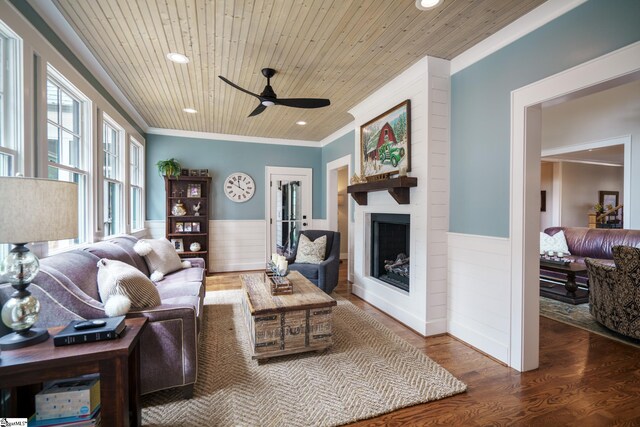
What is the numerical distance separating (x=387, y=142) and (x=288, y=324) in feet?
7.57

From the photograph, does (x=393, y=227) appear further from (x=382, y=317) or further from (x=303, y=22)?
(x=303, y=22)

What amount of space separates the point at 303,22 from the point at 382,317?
3027mm

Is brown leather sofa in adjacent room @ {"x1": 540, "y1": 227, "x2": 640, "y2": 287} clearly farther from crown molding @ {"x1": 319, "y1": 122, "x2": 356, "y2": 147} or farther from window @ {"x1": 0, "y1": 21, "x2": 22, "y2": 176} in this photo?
window @ {"x1": 0, "y1": 21, "x2": 22, "y2": 176}

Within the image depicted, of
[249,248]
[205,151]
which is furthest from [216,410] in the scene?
[205,151]

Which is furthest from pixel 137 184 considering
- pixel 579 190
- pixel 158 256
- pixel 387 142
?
pixel 579 190

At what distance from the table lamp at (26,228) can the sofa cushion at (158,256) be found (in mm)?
1745

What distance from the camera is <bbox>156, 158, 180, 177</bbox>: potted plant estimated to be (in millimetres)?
5059

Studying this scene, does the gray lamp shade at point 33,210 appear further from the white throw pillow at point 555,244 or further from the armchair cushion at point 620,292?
the white throw pillow at point 555,244

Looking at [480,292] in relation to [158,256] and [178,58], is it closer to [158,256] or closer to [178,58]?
[158,256]

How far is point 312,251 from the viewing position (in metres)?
4.37

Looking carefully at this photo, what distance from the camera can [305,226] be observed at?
→ 620cm

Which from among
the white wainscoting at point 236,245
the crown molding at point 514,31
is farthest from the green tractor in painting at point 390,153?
the white wainscoting at point 236,245

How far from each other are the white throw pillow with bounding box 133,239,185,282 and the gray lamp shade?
1.87 metres

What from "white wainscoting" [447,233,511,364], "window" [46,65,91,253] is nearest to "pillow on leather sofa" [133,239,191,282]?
"window" [46,65,91,253]
